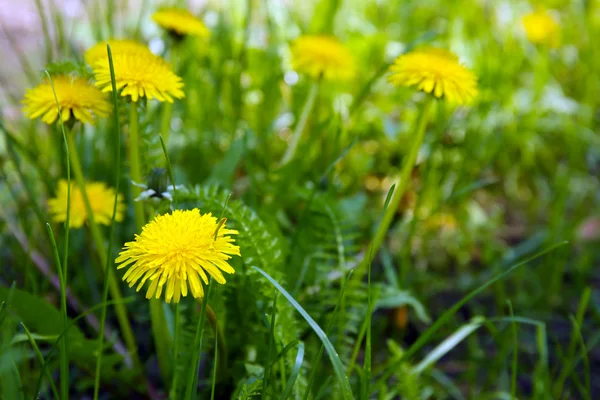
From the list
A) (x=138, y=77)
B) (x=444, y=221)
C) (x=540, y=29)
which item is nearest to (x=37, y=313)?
(x=138, y=77)

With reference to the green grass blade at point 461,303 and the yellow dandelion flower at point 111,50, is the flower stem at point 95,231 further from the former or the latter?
the green grass blade at point 461,303

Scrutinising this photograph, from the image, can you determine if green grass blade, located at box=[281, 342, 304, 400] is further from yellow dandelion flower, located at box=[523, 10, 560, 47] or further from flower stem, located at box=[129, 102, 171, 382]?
yellow dandelion flower, located at box=[523, 10, 560, 47]

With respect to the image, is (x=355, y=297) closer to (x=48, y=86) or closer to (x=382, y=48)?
(x=48, y=86)

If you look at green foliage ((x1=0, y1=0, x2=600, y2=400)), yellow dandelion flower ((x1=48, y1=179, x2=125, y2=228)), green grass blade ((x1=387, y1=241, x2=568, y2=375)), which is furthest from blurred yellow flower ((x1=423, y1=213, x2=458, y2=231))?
yellow dandelion flower ((x1=48, y1=179, x2=125, y2=228))

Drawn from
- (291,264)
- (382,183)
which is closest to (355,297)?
(291,264)

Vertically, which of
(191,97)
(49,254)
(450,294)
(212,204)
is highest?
(191,97)
